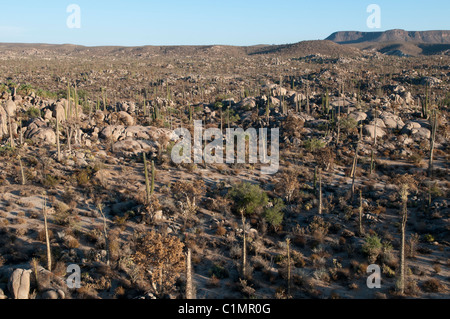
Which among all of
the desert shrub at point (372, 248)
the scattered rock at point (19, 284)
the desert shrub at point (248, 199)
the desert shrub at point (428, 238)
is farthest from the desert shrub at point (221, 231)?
the desert shrub at point (428, 238)

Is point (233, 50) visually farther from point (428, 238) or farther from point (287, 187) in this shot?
point (428, 238)

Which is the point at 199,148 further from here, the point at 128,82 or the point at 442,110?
the point at 128,82

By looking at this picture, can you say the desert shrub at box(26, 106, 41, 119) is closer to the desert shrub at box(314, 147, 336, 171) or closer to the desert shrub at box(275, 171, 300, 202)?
the desert shrub at box(275, 171, 300, 202)

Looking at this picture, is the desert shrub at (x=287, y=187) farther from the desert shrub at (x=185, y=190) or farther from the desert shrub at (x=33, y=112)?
the desert shrub at (x=33, y=112)

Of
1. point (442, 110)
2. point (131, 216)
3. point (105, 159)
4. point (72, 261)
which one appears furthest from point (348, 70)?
point (72, 261)

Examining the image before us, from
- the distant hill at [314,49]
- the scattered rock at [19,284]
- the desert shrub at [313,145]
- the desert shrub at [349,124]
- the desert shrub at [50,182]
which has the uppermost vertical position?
the distant hill at [314,49]

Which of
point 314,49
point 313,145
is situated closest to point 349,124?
point 313,145
